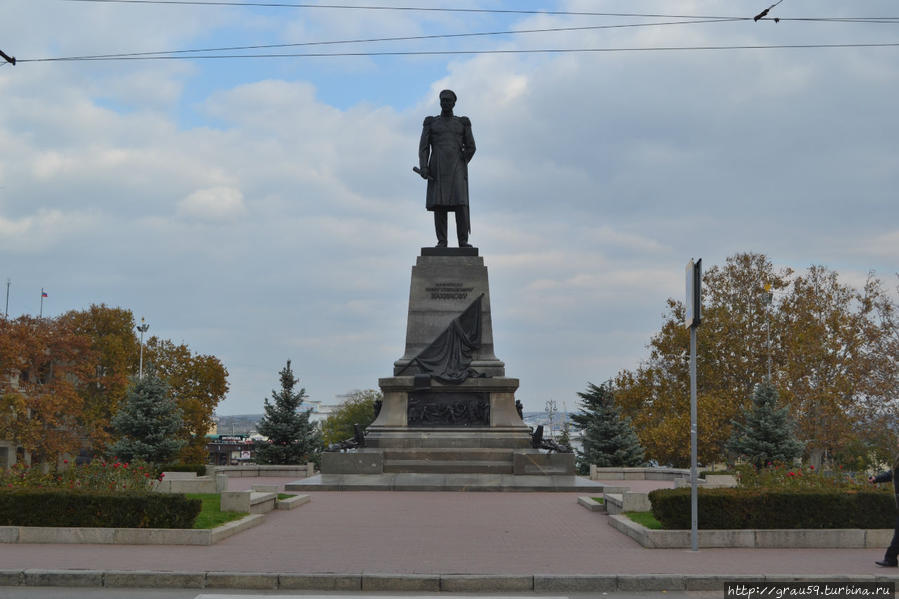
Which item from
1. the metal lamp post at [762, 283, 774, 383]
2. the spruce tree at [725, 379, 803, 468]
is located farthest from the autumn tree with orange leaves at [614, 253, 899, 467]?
the spruce tree at [725, 379, 803, 468]

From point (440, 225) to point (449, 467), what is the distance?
27.2 feet

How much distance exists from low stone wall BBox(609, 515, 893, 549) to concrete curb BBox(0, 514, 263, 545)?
20.9ft

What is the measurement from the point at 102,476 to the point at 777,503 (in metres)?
10.3

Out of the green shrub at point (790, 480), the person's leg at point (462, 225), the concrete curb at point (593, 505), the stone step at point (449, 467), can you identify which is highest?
the person's leg at point (462, 225)

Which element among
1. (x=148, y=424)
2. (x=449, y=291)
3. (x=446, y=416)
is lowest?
(x=148, y=424)

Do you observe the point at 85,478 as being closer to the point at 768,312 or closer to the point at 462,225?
the point at 462,225

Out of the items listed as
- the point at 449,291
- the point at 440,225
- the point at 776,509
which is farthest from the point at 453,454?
the point at 776,509

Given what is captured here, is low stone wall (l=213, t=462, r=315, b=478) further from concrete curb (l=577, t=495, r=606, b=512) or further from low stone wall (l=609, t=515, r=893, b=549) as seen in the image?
low stone wall (l=609, t=515, r=893, b=549)

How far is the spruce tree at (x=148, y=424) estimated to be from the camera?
1444 inches

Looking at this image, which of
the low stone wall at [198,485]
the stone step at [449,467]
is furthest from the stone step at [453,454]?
the low stone wall at [198,485]

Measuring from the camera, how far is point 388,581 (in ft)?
34.7

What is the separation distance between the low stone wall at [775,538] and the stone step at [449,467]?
437 inches

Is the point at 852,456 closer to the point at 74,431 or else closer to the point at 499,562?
the point at 74,431

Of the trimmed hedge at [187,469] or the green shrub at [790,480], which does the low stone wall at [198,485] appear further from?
the green shrub at [790,480]
